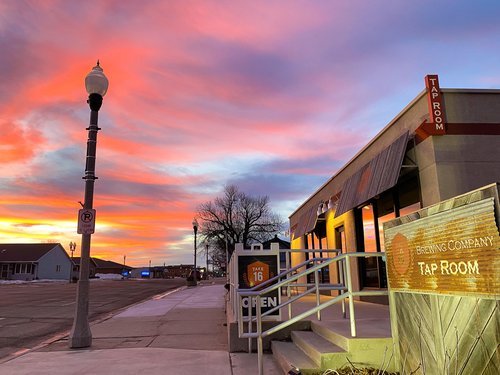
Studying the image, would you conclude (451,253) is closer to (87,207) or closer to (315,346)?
(315,346)

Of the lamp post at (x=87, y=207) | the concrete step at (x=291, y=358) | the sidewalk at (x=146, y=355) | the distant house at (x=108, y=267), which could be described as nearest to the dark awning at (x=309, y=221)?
the sidewalk at (x=146, y=355)

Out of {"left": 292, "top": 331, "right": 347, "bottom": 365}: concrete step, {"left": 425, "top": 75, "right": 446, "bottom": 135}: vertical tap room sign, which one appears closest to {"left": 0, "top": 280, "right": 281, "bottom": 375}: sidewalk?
{"left": 292, "top": 331, "right": 347, "bottom": 365}: concrete step

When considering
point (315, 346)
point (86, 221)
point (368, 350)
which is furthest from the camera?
point (86, 221)

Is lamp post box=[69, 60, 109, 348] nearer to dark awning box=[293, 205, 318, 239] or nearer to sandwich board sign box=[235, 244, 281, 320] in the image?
sandwich board sign box=[235, 244, 281, 320]

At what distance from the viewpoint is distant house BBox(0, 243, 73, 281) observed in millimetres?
68812

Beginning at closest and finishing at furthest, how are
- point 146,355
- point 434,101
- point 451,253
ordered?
1. point 451,253
2. point 146,355
3. point 434,101

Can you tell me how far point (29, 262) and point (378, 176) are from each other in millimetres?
73377

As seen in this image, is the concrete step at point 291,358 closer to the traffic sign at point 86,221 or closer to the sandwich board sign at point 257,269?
the sandwich board sign at point 257,269

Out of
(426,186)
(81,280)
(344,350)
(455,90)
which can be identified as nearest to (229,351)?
(344,350)

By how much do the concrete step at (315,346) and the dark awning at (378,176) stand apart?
3.89 m

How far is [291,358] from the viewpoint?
5832 millimetres

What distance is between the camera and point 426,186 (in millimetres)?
8609

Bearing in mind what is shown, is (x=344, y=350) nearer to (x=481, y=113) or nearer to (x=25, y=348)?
(x=481, y=113)

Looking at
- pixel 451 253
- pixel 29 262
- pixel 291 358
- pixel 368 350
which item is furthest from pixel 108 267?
pixel 451 253
